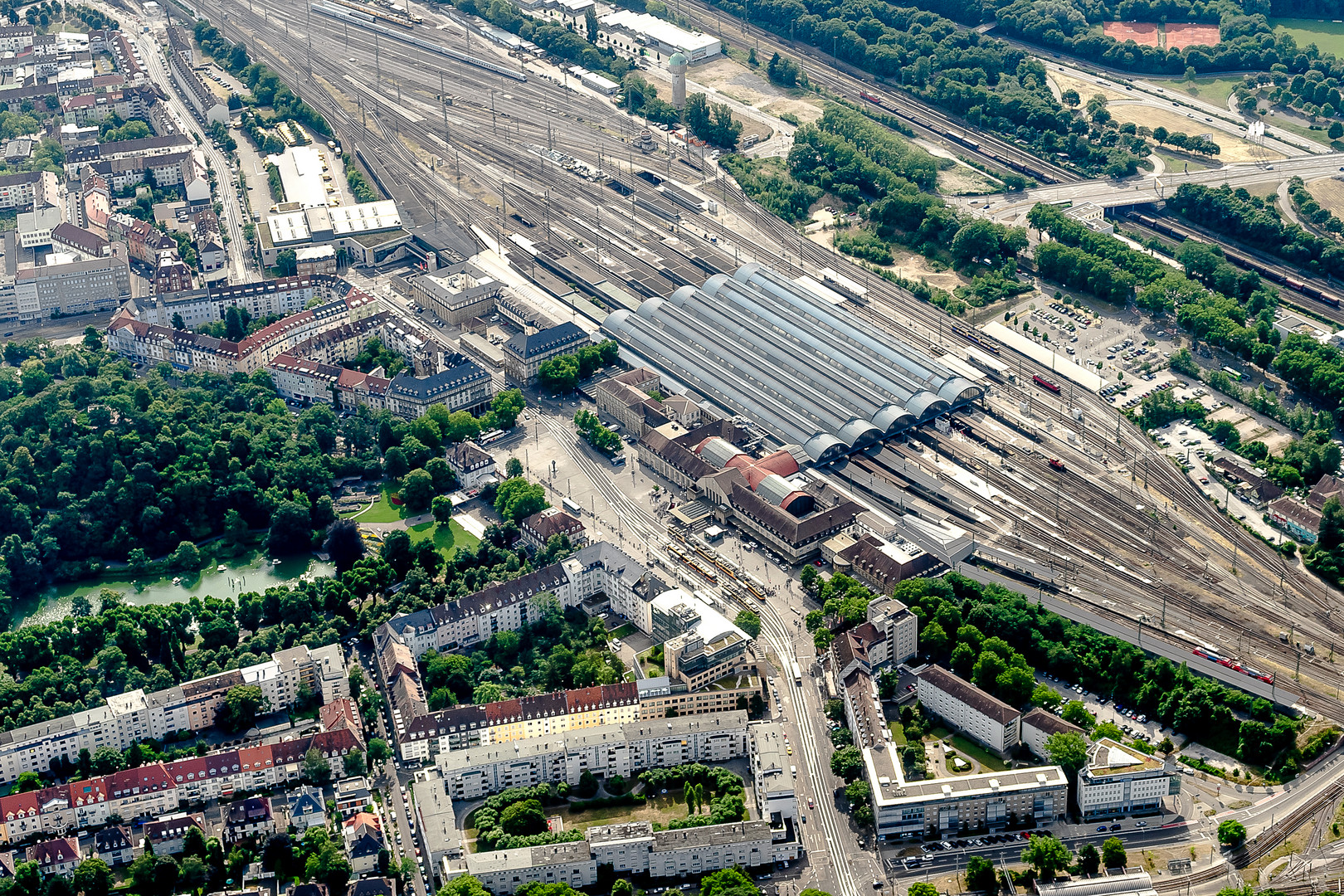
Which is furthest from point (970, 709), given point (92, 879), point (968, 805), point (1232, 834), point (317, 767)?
point (92, 879)

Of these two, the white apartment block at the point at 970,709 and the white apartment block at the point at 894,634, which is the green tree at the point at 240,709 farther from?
the white apartment block at the point at 970,709

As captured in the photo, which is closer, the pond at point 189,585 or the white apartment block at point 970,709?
the white apartment block at point 970,709

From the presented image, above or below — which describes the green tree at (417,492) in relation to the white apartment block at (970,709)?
below

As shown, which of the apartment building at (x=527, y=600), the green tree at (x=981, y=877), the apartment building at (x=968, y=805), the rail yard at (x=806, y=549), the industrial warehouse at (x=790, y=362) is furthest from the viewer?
the industrial warehouse at (x=790, y=362)

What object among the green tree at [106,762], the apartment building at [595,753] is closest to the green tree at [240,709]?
the green tree at [106,762]

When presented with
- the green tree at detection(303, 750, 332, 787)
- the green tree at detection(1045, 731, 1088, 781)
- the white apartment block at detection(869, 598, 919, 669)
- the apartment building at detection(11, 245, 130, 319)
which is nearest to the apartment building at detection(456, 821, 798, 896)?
the green tree at detection(303, 750, 332, 787)

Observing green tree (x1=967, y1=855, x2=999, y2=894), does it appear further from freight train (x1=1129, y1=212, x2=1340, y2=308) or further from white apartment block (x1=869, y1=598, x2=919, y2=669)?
freight train (x1=1129, y1=212, x2=1340, y2=308)

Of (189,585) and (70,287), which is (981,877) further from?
(70,287)
